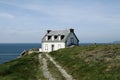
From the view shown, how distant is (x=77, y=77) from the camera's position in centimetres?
3375

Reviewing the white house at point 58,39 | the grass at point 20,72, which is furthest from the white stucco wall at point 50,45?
the grass at point 20,72

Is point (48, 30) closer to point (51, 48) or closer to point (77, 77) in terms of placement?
point (51, 48)

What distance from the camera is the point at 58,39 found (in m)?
98.9

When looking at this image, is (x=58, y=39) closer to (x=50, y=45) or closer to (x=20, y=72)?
(x=50, y=45)

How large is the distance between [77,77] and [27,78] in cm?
653

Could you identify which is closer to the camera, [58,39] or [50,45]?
[58,39]

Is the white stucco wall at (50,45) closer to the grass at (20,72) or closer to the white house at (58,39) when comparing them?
the white house at (58,39)

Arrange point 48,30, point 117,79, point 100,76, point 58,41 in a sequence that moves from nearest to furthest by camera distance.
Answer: point 117,79
point 100,76
point 58,41
point 48,30

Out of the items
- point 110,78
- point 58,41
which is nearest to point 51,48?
point 58,41

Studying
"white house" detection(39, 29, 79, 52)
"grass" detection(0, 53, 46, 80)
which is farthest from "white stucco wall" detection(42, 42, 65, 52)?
"grass" detection(0, 53, 46, 80)

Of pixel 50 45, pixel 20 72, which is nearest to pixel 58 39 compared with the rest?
pixel 50 45

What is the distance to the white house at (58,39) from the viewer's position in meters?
97.5

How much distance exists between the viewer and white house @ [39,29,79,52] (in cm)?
9750

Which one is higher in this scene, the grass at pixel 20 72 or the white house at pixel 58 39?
the white house at pixel 58 39
